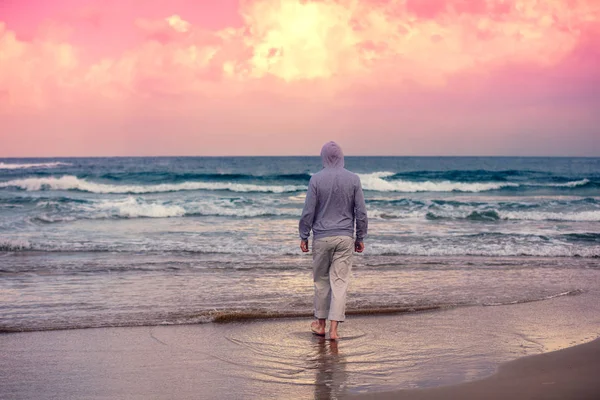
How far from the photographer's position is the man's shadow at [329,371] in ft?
13.2

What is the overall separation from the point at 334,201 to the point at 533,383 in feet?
7.33

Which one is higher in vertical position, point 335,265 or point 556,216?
point 335,265

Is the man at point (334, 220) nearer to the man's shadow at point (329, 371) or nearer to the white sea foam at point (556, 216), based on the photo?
the man's shadow at point (329, 371)

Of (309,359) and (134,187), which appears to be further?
(134,187)

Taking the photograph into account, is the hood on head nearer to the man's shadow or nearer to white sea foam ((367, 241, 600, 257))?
the man's shadow

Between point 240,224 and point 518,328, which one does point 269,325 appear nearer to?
point 518,328

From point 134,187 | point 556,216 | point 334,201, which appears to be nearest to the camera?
point 334,201

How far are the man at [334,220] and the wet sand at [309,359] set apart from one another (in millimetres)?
576

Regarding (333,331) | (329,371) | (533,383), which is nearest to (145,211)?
(333,331)

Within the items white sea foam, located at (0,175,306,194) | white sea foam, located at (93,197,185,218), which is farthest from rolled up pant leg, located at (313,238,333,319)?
white sea foam, located at (0,175,306,194)

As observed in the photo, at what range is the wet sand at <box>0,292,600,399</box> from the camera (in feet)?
13.5

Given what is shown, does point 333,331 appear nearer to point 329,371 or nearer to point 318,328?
point 318,328

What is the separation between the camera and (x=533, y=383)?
417 centimetres

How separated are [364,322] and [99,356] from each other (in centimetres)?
268
